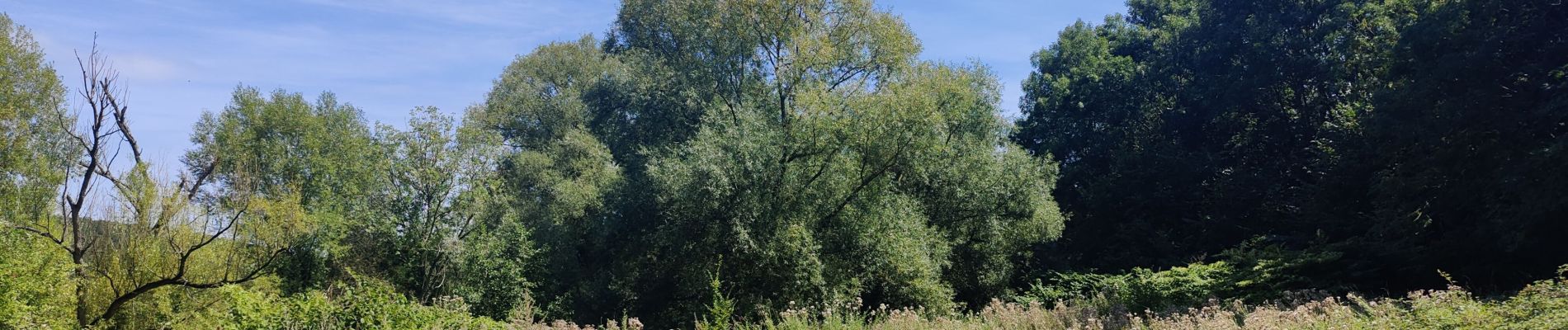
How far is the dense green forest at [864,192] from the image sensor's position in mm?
14766

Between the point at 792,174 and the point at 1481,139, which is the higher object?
the point at 1481,139

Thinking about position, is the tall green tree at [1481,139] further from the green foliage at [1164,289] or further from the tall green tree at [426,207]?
the tall green tree at [426,207]

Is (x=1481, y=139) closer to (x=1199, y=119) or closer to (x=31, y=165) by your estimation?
(x=1199, y=119)

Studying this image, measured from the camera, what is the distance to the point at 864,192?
1909 cm

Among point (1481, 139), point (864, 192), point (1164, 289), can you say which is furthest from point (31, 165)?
point (1481, 139)

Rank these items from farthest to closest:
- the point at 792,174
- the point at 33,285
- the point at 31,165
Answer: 1. the point at 31,165
2. the point at 792,174
3. the point at 33,285

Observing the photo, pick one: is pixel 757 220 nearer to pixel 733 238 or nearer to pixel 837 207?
pixel 733 238

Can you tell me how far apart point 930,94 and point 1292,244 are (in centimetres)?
1132

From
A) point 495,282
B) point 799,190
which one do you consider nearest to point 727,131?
point 799,190

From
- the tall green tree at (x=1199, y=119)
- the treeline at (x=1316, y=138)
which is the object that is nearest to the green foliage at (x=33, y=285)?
the treeline at (x=1316, y=138)

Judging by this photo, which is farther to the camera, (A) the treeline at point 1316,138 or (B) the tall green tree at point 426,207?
(B) the tall green tree at point 426,207

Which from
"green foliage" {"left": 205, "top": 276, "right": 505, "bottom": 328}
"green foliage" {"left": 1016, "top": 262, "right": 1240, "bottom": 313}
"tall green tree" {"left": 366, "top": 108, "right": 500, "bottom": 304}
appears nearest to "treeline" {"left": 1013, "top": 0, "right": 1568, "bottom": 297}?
"green foliage" {"left": 1016, "top": 262, "right": 1240, "bottom": 313}

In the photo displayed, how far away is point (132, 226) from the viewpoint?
54.7 ft

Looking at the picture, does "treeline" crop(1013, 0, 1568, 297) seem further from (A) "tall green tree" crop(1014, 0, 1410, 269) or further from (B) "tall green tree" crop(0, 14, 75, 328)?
(B) "tall green tree" crop(0, 14, 75, 328)
